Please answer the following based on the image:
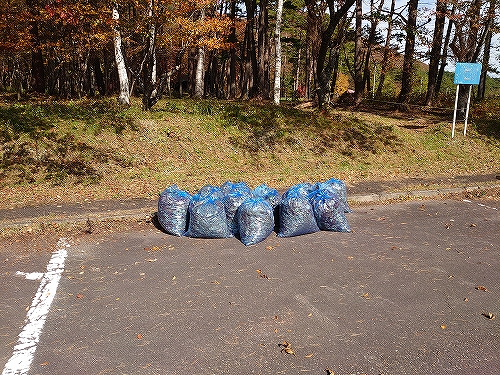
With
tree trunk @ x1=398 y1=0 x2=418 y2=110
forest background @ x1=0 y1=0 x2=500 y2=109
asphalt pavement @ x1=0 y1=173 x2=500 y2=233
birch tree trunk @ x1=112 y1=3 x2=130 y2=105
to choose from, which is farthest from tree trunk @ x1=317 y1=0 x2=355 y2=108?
birch tree trunk @ x1=112 y1=3 x2=130 y2=105

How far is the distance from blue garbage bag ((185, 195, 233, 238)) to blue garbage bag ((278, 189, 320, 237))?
902 mm

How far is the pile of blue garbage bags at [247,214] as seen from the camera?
6.50 meters

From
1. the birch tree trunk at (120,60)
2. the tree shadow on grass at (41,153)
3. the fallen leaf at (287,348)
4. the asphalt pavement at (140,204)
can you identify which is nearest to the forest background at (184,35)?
the birch tree trunk at (120,60)

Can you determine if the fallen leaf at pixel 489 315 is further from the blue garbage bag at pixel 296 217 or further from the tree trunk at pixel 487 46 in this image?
the tree trunk at pixel 487 46

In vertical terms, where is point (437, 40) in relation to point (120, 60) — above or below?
above

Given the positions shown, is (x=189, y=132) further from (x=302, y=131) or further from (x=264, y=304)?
(x=264, y=304)

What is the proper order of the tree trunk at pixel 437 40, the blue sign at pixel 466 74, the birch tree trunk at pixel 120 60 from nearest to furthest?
the birch tree trunk at pixel 120 60
the blue sign at pixel 466 74
the tree trunk at pixel 437 40

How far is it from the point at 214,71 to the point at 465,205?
2939cm

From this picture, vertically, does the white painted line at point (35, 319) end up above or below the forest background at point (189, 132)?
below

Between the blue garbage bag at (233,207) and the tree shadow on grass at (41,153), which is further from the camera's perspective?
the tree shadow on grass at (41,153)

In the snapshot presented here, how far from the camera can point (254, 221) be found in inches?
254

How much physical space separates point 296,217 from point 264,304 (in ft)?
7.94

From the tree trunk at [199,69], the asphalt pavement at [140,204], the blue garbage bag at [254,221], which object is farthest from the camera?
the tree trunk at [199,69]

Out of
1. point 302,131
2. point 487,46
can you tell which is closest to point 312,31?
point 487,46
